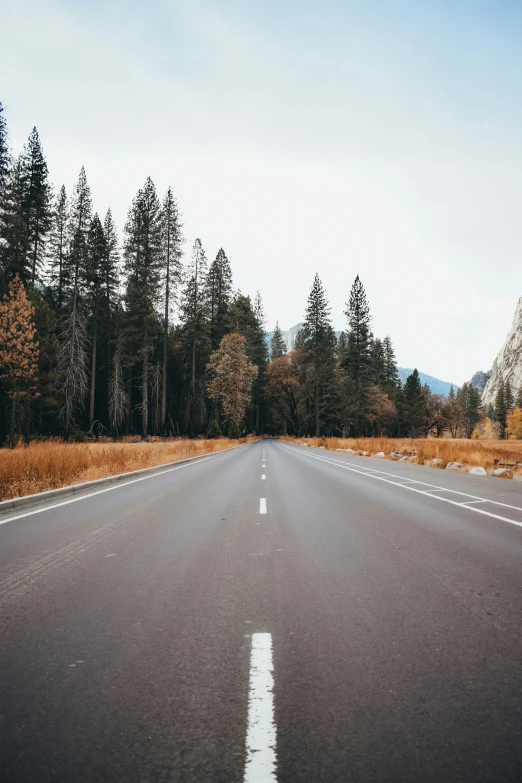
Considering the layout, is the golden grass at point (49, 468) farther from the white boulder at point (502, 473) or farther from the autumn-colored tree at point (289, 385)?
the autumn-colored tree at point (289, 385)

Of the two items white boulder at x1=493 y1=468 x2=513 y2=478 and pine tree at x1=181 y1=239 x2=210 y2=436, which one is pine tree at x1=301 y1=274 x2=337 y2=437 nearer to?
pine tree at x1=181 y1=239 x2=210 y2=436

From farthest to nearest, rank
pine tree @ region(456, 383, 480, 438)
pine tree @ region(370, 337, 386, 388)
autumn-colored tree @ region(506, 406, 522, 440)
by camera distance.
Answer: pine tree @ region(456, 383, 480, 438) < autumn-colored tree @ region(506, 406, 522, 440) < pine tree @ region(370, 337, 386, 388)

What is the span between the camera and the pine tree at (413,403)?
317 ft

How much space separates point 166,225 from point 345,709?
4807 cm

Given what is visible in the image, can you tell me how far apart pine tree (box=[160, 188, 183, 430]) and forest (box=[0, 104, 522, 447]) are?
11cm

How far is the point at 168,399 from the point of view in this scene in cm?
6109

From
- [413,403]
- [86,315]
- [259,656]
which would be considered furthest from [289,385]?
[259,656]

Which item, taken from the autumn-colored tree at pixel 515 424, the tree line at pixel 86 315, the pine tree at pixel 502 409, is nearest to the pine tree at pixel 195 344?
the tree line at pixel 86 315

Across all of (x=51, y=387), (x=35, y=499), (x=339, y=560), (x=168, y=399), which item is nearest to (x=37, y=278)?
(x=51, y=387)

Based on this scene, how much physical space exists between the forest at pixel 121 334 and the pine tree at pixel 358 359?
0.51ft

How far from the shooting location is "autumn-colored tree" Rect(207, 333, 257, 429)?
5756 centimetres

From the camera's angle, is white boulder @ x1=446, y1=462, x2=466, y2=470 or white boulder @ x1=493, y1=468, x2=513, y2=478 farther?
white boulder @ x1=446, y1=462, x2=466, y2=470

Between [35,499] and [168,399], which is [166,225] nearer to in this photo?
[168,399]

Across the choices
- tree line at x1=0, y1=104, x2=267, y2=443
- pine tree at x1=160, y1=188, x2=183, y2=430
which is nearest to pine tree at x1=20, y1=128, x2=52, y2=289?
tree line at x1=0, y1=104, x2=267, y2=443
